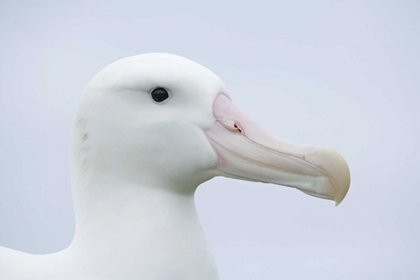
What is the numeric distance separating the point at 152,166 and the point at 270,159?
71 centimetres

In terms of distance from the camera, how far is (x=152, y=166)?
908 centimetres

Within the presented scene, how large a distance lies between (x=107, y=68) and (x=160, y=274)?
1280mm

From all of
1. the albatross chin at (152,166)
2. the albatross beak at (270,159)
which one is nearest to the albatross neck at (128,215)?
the albatross chin at (152,166)

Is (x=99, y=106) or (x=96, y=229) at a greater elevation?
(x=99, y=106)

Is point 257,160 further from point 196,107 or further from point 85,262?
point 85,262

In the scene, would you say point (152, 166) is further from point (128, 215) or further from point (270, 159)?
point (270, 159)

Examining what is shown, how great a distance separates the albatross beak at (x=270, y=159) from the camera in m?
9.09

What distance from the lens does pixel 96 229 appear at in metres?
9.12

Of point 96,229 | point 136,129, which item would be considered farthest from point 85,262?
point 136,129

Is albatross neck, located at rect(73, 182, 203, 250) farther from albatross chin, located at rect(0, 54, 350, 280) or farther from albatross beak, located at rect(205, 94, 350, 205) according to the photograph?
albatross beak, located at rect(205, 94, 350, 205)

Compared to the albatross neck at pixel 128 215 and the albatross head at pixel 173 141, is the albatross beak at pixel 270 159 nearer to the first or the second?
the albatross head at pixel 173 141

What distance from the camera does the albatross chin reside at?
905 centimetres

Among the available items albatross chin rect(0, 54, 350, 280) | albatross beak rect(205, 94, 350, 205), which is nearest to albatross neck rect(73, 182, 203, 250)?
albatross chin rect(0, 54, 350, 280)

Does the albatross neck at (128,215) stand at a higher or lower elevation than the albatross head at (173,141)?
lower
